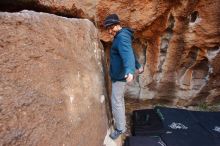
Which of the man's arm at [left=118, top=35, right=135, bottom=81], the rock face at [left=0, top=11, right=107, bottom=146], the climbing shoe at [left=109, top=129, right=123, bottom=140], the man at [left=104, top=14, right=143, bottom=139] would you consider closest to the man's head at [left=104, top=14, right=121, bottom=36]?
the man at [left=104, top=14, right=143, bottom=139]

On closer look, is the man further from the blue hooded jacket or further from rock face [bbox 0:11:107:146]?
rock face [bbox 0:11:107:146]

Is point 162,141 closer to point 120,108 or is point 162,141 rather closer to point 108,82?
point 120,108

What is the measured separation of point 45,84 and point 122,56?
3.54 ft

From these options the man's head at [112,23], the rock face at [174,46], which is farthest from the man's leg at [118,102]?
the rock face at [174,46]

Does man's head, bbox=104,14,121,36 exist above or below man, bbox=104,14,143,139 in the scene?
above

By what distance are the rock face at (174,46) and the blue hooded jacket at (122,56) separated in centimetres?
71

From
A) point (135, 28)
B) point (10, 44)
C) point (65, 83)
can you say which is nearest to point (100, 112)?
point (65, 83)

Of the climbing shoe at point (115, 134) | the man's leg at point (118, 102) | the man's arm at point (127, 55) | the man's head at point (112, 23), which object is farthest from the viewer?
the climbing shoe at point (115, 134)

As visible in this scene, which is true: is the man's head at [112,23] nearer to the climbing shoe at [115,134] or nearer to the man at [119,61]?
the man at [119,61]

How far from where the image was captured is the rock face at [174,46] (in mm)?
3539

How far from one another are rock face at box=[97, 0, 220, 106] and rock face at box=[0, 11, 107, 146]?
103 centimetres

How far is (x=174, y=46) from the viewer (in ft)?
Result: 13.0

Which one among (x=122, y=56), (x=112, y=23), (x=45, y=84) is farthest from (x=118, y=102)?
(x=45, y=84)

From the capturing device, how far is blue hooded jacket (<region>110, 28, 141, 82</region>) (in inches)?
107
